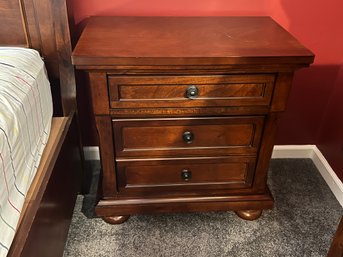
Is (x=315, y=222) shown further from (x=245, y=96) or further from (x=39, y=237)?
(x=39, y=237)

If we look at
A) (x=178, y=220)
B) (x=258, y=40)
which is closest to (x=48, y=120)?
(x=178, y=220)

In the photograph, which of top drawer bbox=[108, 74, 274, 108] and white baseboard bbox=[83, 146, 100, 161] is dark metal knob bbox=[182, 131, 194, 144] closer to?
top drawer bbox=[108, 74, 274, 108]

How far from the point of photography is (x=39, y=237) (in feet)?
2.99

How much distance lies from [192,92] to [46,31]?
540mm

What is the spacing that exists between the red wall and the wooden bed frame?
0.21 metres

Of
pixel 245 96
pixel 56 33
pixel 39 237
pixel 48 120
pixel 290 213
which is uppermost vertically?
pixel 56 33

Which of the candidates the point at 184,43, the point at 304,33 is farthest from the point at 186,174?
the point at 304,33

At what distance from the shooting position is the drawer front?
43.6 inches

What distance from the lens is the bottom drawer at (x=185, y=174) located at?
1.20m

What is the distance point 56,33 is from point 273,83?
2.39 feet

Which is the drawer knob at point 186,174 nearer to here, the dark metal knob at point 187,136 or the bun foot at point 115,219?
the dark metal knob at point 187,136

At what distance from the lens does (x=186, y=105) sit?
1.05 m

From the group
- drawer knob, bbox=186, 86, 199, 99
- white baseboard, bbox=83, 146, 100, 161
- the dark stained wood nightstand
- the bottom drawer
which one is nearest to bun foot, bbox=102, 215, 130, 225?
the dark stained wood nightstand

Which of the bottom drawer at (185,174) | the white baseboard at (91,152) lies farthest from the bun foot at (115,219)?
the white baseboard at (91,152)
